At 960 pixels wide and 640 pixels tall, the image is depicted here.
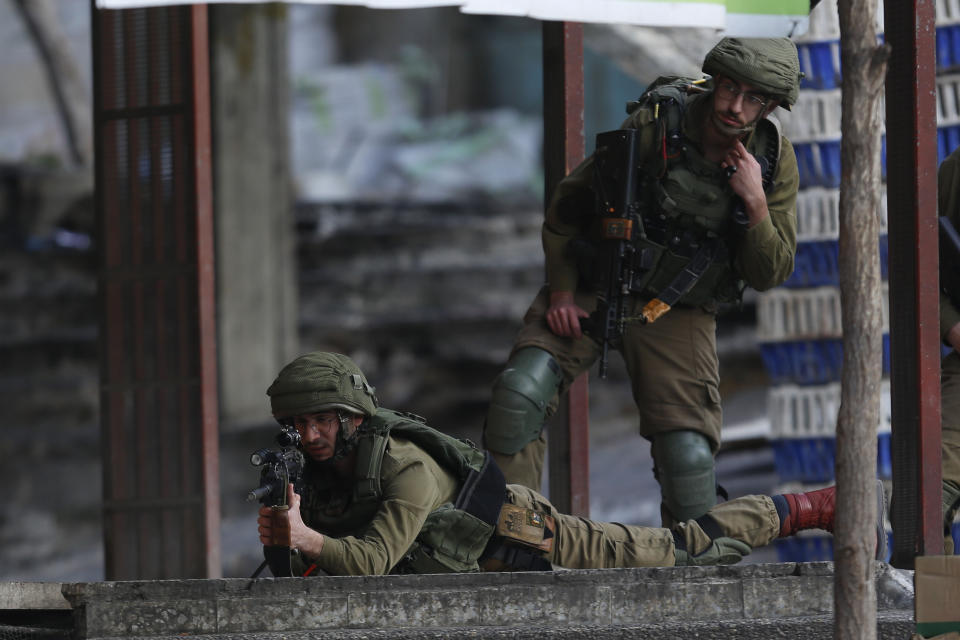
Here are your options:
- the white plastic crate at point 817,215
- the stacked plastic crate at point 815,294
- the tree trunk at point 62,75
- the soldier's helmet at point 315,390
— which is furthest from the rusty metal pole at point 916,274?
the tree trunk at point 62,75

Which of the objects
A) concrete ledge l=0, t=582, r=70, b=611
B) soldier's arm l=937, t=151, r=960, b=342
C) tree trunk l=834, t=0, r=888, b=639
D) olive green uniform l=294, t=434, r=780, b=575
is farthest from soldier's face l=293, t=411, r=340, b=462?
soldier's arm l=937, t=151, r=960, b=342

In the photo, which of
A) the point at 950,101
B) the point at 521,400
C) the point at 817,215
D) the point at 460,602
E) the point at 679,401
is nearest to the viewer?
the point at 460,602

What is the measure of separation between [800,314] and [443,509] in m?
3.97

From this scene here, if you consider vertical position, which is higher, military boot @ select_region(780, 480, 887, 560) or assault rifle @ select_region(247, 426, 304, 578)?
assault rifle @ select_region(247, 426, 304, 578)

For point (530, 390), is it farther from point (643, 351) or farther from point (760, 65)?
point (760, 65)

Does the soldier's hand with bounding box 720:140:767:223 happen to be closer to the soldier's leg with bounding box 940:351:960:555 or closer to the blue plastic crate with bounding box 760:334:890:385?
the soldier's leg with bounding box 940:351:960:555

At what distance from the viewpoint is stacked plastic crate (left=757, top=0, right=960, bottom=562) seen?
7406 millimetres

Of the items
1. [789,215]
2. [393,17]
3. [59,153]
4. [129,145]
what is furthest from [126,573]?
[393,17]

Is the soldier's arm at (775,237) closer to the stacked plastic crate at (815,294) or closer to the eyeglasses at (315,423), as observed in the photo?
the eyeglasses at (315,423)

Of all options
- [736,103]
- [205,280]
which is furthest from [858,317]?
[205,280]

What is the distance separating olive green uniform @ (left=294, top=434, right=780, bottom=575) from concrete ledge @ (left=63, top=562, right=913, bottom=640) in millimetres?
89

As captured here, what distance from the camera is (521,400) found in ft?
15.4

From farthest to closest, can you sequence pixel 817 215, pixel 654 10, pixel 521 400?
pixel 817 215 < pixel 521 400 < pixel 654 10

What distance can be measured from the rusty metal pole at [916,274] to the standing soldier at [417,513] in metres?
0.13
